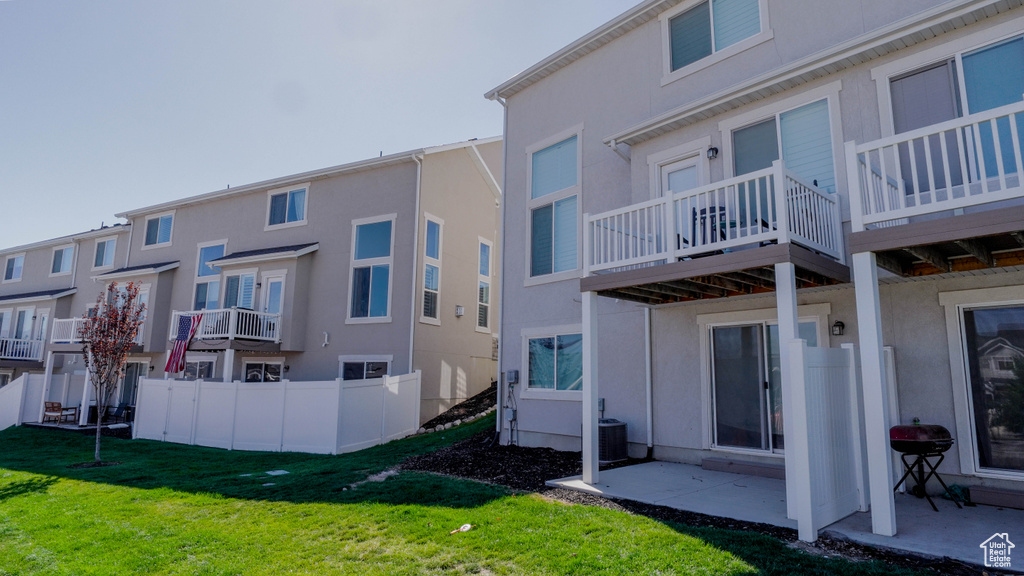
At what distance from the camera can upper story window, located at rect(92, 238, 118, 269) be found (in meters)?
25.4

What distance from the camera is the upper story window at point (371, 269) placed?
59.0ft

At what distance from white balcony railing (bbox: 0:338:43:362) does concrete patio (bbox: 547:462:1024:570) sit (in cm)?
2835

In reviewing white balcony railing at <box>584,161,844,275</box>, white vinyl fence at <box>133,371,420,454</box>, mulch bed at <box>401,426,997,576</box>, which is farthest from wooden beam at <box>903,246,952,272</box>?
white vinyl fence at <box>133,371,420,454</box>

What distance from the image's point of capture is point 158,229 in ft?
78.9

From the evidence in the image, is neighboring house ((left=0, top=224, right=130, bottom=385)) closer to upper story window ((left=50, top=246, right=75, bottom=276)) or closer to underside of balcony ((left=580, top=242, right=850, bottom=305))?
upper story window ((left=50, top=246, right=75, bottom=276))

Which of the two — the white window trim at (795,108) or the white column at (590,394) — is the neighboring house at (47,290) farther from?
the white window trim at (795,108)

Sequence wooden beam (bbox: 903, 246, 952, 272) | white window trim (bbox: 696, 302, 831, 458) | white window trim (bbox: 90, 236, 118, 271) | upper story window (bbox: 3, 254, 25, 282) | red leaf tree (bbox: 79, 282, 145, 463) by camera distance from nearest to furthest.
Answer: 1. wooden beam (bbox: 903, 246, 952, 272)
2. white window trim (bbox: 696, 302, 831, 458)
3. red leaf tree (bbox: 79, 282, 145, 463)
4. white window trim (bbox: 90, 236, 118, 271)
5. upper story window (bbox: 3, 254, 25, 282)

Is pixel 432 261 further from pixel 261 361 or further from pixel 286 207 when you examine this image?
pixel 261 361

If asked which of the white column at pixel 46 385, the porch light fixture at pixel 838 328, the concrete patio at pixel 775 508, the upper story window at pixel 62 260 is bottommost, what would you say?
the concrete patio at pixel 775 508

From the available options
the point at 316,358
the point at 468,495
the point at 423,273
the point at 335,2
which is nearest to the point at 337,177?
the point at 423,273

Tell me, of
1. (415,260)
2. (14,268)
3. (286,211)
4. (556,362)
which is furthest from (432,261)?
(14,268)

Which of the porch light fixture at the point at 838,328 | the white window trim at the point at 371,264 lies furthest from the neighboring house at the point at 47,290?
the porch light fixture at the point at 838,328

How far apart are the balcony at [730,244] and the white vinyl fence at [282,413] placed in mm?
7965

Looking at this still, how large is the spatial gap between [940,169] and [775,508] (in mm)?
4844
